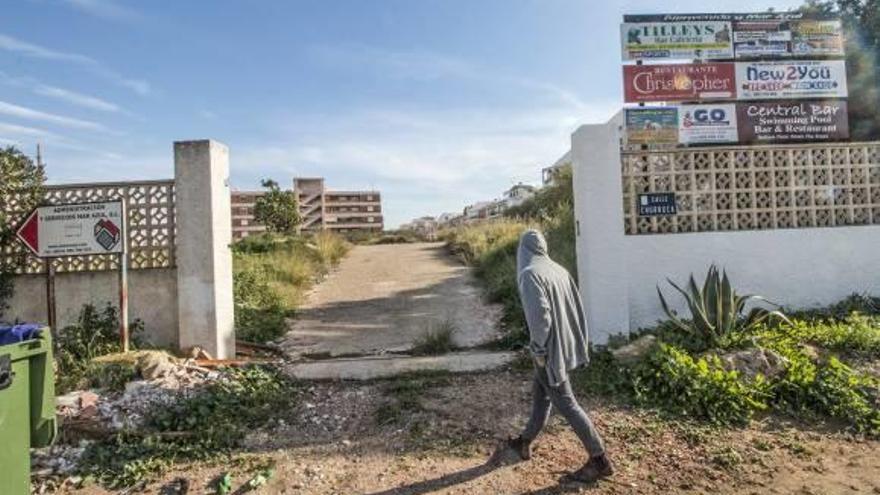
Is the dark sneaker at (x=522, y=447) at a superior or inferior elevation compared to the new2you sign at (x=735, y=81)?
inferior

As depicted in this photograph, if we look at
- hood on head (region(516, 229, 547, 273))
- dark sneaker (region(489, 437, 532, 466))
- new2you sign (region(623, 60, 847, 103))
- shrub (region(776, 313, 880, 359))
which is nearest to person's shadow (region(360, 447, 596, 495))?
dark sneaker (region(489, 437, 532, 466))

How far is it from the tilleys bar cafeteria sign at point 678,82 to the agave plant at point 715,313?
2.55m

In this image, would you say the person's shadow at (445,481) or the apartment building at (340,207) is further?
the apartment building at (340,207)

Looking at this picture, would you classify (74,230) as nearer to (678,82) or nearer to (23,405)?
(23,405)

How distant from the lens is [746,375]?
5238mm

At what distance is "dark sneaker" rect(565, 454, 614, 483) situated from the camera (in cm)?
388

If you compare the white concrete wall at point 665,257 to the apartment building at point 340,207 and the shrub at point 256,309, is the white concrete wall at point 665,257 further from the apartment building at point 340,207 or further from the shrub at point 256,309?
the apartment building at point 340,207

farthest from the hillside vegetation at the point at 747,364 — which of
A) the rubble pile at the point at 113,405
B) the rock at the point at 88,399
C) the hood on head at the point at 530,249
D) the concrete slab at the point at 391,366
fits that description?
the rock at the point at 88,399

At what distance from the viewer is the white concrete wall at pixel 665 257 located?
664 centimetres

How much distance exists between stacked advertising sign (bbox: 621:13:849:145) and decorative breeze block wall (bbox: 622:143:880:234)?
1.33 feet

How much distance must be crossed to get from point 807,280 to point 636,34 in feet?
12.7

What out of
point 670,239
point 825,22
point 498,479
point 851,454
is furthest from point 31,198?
point 825,22

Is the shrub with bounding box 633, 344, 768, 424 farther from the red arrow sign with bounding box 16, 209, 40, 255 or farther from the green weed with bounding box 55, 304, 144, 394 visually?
the red arrow sign with bounding box 16, 209, 40, 255

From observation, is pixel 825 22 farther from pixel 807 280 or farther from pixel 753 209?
pixel 807 280
